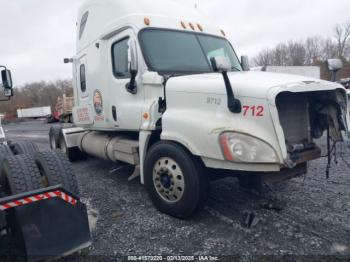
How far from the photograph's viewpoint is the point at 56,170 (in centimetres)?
326

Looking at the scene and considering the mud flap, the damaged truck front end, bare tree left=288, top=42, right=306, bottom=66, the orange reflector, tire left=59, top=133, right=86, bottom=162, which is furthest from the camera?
bare tree left=288, top=42, right=306, bottom=66

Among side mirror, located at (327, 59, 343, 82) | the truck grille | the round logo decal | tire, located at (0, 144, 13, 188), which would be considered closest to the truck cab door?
the round logo decal

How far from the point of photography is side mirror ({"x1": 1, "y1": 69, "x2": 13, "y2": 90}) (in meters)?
4.50

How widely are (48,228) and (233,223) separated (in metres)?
2.10

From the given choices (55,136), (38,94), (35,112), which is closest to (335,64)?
(55,136)

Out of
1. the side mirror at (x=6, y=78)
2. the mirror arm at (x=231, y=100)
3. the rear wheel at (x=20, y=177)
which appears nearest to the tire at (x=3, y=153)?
the rear wheel at (x=20, y=177)

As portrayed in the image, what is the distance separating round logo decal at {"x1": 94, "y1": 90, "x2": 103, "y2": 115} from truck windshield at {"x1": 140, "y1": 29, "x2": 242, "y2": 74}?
5.53 ft

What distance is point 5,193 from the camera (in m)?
3.41

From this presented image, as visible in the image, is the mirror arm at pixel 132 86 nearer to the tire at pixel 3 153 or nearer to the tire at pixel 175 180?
the tire at pixel 175 180

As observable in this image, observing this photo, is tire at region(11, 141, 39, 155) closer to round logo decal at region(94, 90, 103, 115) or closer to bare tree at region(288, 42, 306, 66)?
round logo decal at region(94, 90, 103, 115)

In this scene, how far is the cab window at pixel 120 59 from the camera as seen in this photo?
184 inches

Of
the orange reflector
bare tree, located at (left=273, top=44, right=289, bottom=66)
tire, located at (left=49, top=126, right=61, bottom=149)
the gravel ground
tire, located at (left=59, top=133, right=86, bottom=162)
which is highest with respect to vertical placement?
bare tree, located at (left=273, top=44, right=289, bottom=66)

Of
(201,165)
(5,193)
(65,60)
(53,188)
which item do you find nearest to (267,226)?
(201,165)

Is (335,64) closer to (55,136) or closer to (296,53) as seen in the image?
(55,136)
